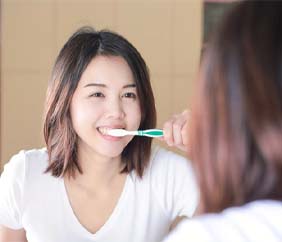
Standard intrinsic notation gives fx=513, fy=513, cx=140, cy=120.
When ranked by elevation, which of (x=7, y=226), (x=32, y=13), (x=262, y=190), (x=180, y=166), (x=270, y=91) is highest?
(x=32, y=13)

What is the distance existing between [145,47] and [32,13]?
0.47 m

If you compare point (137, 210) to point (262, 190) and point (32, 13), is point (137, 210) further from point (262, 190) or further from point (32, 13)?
point (32, 13)

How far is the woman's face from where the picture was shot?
1111 millimetres

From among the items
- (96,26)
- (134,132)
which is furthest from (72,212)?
(96,26)

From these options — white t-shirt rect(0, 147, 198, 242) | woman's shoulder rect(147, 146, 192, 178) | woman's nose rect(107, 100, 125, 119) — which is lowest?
white t-shirt rect(0, 147, 198, 242)

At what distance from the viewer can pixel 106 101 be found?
111cm

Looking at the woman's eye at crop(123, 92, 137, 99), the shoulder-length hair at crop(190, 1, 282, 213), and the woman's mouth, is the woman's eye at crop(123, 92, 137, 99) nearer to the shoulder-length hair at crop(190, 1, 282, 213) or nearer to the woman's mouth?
the woman's mouth

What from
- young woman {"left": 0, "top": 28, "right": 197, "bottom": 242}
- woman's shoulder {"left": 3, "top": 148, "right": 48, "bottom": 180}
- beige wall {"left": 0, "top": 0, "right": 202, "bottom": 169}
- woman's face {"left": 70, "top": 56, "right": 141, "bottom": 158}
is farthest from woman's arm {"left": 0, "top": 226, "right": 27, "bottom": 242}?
beige wall {"left": 0, "top": 0, "right": 202, "bottom": 169}

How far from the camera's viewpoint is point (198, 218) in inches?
21.8

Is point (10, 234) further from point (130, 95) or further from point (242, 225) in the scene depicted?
point (242, 225)

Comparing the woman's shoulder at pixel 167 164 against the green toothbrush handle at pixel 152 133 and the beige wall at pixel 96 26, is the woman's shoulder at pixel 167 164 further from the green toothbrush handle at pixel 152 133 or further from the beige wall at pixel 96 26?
the beige wall at pixel 96 26

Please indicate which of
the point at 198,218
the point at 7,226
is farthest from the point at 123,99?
the point at 198,218

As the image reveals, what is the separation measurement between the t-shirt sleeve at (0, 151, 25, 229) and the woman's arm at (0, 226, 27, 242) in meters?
0.02

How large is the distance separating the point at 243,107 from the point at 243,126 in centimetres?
2
